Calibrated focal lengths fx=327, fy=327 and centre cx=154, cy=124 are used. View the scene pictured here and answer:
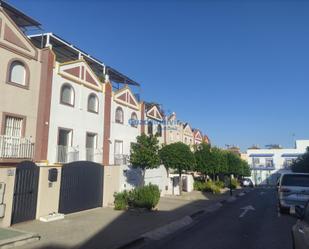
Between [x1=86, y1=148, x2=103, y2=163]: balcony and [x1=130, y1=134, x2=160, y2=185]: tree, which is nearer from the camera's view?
[x1=86, y1=148, x2=103, y2=163]: balcony

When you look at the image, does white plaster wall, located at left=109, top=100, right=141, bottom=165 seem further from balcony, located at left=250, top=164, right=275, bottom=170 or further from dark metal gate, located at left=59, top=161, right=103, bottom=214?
balcony, located at left=250, top=164, right=275, bottom=170

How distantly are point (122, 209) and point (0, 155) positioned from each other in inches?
271

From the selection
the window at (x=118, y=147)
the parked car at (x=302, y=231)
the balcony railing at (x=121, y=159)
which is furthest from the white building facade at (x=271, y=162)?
the parked car at (x=302, y=231)

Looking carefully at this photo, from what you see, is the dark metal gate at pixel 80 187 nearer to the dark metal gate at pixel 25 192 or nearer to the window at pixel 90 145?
the dark metal gate at pixel 25 192

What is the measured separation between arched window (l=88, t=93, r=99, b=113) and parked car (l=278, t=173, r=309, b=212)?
12.5 metres

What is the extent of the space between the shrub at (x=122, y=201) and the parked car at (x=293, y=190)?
8.04 metres

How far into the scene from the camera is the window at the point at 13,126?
15.7 m

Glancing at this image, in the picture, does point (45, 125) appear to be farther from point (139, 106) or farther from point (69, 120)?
point (139, 106)

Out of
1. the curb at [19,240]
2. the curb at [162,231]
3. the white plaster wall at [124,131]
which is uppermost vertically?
the white plaster wall at [124,131]

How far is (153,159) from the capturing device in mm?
22109

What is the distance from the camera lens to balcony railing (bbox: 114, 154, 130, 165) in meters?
24.2

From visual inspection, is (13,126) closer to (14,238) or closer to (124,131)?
(14,238)

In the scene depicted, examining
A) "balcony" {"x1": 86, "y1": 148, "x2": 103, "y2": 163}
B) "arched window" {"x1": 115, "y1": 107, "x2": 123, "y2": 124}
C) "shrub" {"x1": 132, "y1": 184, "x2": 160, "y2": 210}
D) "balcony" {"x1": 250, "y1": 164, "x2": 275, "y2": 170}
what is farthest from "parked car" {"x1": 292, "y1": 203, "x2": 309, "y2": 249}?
"balcony" {"x1": 250, "y1": 164, "x2": 275, "y2": 170}

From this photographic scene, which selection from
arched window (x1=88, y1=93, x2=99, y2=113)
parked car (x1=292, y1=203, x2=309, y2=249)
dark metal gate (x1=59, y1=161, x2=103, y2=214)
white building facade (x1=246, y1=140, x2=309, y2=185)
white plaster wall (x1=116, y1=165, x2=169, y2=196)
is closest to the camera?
parked car (x1=292, y1=203, x2=309, y2=249)
